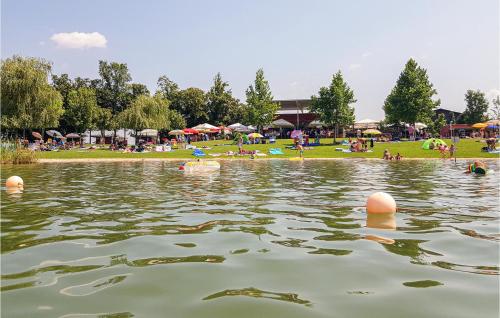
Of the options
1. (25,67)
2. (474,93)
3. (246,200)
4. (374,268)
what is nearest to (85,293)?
(374,268)

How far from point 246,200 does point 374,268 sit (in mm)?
7118

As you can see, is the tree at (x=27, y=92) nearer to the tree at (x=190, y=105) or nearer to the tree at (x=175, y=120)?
the tree at (x=175, y=120)

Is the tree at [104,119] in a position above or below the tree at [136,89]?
below

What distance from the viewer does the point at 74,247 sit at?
696 cm

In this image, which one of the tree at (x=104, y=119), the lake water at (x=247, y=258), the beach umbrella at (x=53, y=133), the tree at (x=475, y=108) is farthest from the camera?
the tree at (x=475, y=108)

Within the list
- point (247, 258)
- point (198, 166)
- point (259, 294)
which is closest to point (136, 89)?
point (198, 166)

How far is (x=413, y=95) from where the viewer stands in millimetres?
54125

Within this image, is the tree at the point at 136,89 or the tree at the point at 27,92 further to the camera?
the tree at the point at 136,89

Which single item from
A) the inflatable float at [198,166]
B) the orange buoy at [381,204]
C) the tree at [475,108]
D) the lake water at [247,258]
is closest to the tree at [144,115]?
the inflatable float at [198,166]

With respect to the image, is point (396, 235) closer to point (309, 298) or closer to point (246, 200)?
point (309, 298)

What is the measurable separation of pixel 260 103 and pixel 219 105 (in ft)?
71.9

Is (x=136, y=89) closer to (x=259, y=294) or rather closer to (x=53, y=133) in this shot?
(x=53, y=133)

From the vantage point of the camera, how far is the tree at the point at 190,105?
A: 77.6m

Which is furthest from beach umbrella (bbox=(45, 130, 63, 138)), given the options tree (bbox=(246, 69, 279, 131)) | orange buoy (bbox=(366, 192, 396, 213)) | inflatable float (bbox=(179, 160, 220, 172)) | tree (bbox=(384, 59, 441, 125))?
orange buoy (bbox=(366, 192, 396, 213))
